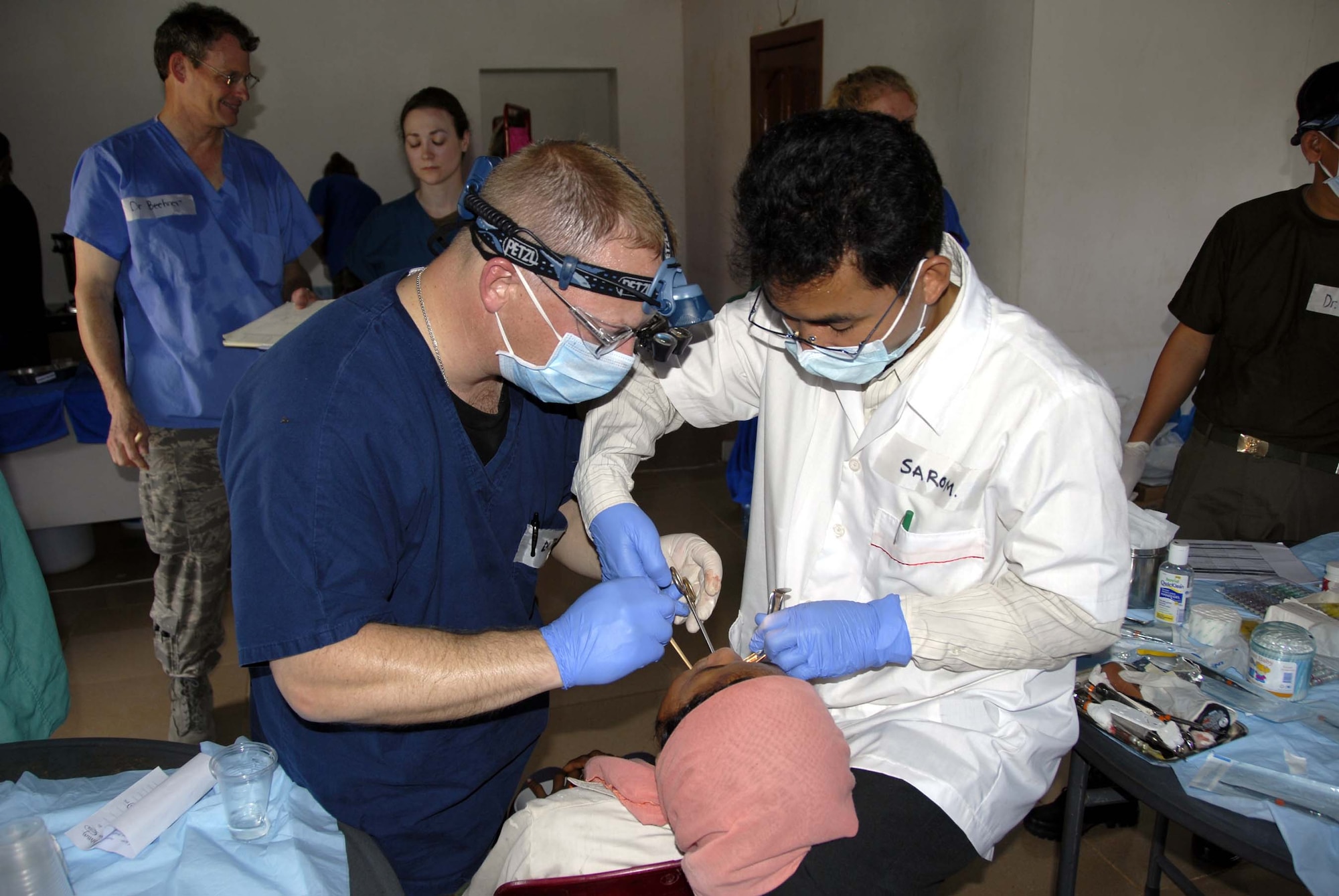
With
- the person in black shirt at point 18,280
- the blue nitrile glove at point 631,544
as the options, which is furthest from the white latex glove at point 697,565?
the person in black shirt at point 18,280

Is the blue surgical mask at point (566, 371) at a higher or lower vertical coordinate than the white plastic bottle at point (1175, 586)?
higher

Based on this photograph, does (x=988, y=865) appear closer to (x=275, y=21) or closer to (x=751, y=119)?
(x=751, y=119)

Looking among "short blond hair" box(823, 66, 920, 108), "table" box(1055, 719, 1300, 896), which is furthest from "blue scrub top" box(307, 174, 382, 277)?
"table" box(1055, 719, 1300, 896)

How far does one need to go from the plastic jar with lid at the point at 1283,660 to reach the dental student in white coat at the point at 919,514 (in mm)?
498

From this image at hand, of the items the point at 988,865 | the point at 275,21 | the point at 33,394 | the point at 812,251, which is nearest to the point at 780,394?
the point at 812,251

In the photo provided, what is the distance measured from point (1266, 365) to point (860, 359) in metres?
1.96

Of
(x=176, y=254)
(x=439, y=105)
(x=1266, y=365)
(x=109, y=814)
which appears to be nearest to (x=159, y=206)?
(x=176, y=254)

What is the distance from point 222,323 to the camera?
3.04 metres

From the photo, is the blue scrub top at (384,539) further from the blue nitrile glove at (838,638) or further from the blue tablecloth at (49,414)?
the blue tablecloth at (49,414)

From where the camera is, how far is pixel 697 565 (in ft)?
6.41

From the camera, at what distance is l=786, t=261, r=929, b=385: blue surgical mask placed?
1.52 metres

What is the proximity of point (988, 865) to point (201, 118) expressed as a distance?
11.4ft

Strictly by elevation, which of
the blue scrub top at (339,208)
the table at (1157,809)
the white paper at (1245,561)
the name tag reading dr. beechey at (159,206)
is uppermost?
the blue scrub top at (339,208)

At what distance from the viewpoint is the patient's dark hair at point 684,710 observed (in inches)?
62.5
